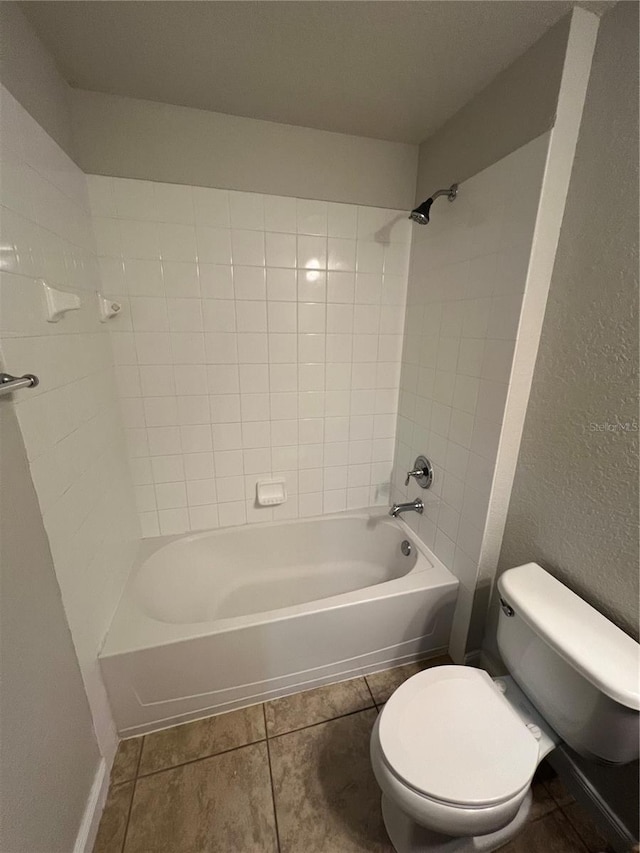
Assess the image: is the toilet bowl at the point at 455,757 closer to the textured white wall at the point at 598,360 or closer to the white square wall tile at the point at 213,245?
the textured white wall at the point at 598,360

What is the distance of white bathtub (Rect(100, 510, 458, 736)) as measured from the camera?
46.6 inches

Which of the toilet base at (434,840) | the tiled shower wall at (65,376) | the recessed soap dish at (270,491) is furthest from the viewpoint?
the recessed soap dish at (270,491)

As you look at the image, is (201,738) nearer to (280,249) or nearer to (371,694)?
(371,694)

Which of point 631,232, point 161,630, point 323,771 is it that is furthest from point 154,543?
point 631,232

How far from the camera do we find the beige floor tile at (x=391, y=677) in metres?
1.36

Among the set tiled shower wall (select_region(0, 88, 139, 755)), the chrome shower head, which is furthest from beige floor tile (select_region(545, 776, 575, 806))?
the chrome shower head

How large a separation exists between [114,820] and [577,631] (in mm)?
1438

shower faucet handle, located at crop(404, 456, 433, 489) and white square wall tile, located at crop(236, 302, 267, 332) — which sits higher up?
white square wall tile, located at crop(236, 302, 267, 332)

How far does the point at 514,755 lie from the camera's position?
2.74 feet

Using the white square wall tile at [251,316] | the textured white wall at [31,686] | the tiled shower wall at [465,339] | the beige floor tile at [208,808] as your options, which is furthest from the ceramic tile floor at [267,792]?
the white square wall tile at [251,316]

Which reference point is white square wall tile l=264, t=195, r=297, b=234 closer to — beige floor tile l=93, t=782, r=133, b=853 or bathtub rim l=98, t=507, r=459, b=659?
bathtub rim l=98, t=507, r=459, b=659

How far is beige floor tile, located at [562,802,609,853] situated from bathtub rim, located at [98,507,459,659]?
68 centimetres

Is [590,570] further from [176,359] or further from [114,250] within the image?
[114,250]

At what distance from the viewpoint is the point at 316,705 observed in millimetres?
1312
